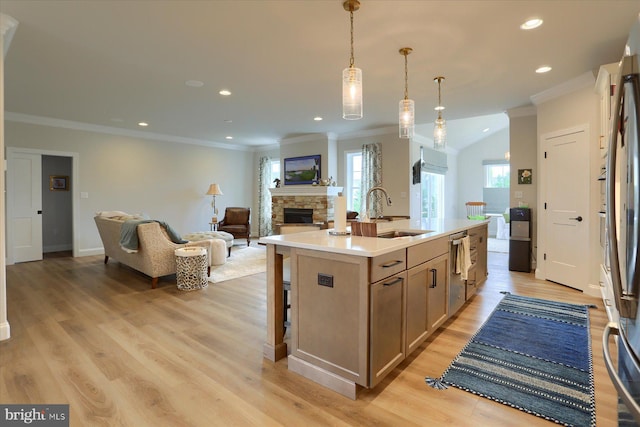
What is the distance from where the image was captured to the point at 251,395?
1953 mm

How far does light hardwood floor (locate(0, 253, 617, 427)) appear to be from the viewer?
1.78 metres

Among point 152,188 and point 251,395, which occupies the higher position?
point 152,188

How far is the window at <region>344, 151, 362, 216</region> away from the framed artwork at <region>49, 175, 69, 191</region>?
615cm

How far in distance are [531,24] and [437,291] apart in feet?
7.74

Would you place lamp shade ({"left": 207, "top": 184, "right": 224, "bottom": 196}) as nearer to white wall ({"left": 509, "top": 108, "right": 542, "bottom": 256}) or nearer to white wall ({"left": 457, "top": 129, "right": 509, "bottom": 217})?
white wall ({"left": 509, "top": 108, "right": 542, "bottom": 256})

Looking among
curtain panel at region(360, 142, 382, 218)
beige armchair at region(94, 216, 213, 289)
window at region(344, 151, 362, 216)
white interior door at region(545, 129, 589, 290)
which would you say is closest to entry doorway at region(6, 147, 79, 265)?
beige armchair at region(94, 216, 213, 289)

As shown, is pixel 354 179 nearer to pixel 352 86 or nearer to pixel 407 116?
pixel 407 116

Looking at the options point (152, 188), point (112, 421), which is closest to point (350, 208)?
point (152, 188)

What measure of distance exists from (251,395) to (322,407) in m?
0.43

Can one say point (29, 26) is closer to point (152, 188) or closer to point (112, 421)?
point (112, 421)

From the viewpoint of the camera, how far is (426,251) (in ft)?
8.09

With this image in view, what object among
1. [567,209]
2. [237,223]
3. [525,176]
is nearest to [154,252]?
[237,223]

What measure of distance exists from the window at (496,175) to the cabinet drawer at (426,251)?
8.18 meters

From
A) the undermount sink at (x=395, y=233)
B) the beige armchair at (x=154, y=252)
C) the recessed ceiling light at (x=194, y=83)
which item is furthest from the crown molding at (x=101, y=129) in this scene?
the undermount sink at (x=395, y=233)
